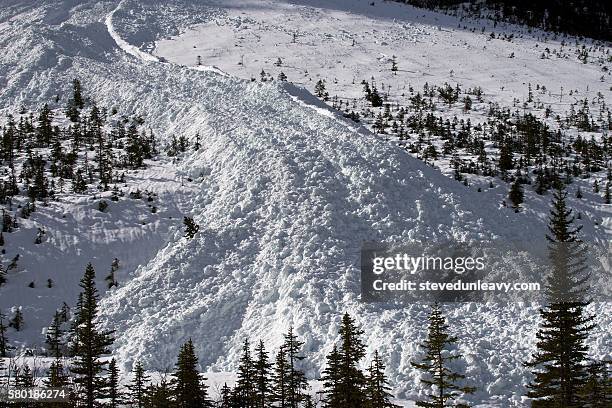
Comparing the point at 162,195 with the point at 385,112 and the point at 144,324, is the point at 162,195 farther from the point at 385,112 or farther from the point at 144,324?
the point at 385,112

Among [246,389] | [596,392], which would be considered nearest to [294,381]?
[246,389]

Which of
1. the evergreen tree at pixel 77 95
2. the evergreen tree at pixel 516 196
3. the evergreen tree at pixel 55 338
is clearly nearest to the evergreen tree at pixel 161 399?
the evergreen tree at pixel 55 338

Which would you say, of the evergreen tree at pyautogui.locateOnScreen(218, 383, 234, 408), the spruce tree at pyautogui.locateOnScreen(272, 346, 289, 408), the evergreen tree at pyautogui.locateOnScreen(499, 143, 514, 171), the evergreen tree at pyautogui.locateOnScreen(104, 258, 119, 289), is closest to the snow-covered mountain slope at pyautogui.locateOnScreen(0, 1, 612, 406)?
the evergreen tree at pyautogui.locateOnScreen(104, 258, 119, 289)

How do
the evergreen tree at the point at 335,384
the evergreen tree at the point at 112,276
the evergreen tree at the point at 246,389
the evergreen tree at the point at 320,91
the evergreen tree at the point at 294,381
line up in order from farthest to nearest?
the evergreen tree at the point at 320,91
the evergreen tree at the point at 112,276
the evergreen tree at the point at 246,389
the evergreen tree at the point at 294,381
the evergreen tree at the point at 335,384

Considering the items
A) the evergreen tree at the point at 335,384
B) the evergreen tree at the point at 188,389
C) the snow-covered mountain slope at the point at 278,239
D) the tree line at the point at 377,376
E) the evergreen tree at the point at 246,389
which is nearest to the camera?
the tree line at the point at 377,376

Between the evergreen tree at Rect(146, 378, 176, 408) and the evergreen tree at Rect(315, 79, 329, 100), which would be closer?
the evergreen tree at Rect(146, 378, 176, 408)

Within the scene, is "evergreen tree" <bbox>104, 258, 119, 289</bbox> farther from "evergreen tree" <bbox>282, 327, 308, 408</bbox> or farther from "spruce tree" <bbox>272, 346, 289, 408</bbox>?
"spruce tree" <bbox>272, 346, 289, 408</bbox>

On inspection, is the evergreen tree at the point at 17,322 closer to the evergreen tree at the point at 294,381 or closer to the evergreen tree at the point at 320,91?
the evergreen tree at the point at 294,381

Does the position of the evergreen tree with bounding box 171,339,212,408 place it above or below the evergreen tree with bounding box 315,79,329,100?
below

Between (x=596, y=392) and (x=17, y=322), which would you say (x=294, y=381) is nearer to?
(x=596, y=392)

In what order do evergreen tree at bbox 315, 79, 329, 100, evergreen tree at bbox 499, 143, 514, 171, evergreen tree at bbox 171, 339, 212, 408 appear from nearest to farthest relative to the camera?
1. evergreen tree at bbox 171, 339, 212, 408
2. evergreen tree at bbox 499, 143, 514, 171
3. evergreen tree at bbox 315, 79, 329, 100
